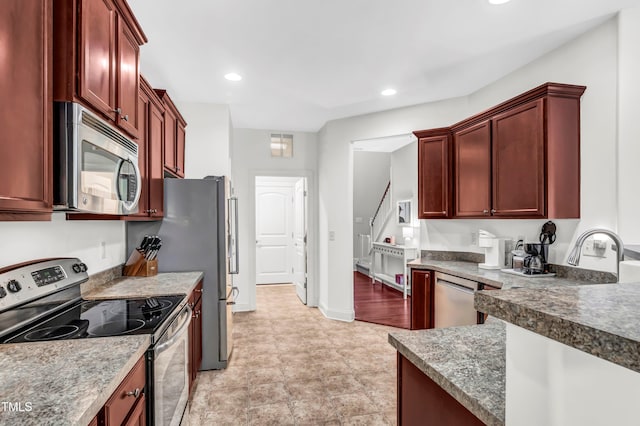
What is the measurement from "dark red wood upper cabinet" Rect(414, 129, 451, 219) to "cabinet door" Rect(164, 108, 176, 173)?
2568mm

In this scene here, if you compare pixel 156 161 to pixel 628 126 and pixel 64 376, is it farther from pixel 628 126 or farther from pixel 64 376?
pixel 628 126

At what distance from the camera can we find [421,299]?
12.0 feet

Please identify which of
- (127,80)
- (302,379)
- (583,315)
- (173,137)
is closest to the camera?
(583,315)

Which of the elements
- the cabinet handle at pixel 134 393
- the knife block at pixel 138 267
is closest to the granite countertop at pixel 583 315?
the cabinet handle at pixel 134 393

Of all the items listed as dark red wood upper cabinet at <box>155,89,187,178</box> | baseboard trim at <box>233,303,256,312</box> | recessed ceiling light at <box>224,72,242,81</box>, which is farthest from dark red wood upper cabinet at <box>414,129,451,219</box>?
baseboard trim at <box>233,303,256,312</box>

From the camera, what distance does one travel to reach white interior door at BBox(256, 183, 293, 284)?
22.1 feet

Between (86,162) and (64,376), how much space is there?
31.1 inches

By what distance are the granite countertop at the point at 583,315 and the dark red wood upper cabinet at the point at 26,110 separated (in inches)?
54.0

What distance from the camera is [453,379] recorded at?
1009 mm

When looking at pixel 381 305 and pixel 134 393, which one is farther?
pixel 381 305

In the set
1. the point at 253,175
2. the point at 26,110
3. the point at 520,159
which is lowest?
the point at 26,110

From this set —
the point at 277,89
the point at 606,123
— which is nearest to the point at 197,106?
the point at 277,89

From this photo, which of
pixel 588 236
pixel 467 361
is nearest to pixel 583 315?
pixel 467 361

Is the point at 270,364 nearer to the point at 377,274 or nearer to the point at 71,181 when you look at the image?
the point at 71,181
